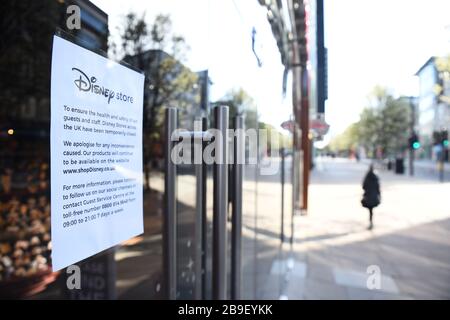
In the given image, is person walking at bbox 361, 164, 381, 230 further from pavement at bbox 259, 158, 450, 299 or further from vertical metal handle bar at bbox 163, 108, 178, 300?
vertical metal handle bar at bbox 163, 108, 178, 300

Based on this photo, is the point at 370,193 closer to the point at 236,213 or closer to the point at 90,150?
the point at 236,213

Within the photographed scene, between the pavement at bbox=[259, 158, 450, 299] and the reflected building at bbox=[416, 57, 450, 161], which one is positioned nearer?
the reflected building at bbox=[416, 57, 450, 161]

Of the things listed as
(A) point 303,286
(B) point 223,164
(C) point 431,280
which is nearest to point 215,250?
(B) point 223,164

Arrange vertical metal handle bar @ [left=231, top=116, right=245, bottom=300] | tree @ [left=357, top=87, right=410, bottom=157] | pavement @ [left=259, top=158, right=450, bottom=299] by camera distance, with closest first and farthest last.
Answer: vertical metal handle bar @ [left=231, top=116, right=245, bottom=300] → tree @ [left=357, top=87, right=410, bottom=157] → pavement @ [left=259, top=158, right=450, bottom=299]

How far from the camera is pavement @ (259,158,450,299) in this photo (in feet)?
9.98

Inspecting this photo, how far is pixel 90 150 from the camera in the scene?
3.92 ft

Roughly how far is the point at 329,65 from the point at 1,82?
3692mm

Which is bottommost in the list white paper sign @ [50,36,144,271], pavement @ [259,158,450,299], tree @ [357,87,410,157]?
pavement @ [259,158,450,299]

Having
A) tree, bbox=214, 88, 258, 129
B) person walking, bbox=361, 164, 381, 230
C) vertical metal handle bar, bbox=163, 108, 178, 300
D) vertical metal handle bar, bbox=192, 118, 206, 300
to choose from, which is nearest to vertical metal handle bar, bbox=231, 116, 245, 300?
vertical metal handle bar, bbox=192, 118, 206, 300

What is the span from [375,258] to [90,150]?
183 inches

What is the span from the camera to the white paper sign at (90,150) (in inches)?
42.8

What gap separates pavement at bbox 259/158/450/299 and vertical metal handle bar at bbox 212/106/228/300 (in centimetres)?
137

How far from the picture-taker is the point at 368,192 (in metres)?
3.48

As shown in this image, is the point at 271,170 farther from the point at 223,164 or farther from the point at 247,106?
the point at 223,164
